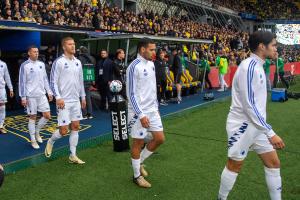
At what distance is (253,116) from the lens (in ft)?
11.6

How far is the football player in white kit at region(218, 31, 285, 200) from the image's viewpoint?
11.6 feet

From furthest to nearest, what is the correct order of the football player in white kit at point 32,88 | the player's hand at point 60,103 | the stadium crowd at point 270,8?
the stadium crowd at point 270,8, the football player in white kit at point 32,88, the player's hand at point 60,103

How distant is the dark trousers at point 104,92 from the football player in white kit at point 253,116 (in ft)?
22.9

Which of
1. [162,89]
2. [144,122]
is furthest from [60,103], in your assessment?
[162,89]

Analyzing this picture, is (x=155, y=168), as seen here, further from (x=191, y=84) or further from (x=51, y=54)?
(x=191, y=84)

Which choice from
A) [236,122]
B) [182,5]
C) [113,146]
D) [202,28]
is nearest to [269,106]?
[113,146]

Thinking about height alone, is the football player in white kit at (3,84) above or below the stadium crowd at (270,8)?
below

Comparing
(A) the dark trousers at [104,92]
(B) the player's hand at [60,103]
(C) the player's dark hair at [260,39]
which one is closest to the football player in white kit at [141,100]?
Result: (B) the player's hand at [60,103]

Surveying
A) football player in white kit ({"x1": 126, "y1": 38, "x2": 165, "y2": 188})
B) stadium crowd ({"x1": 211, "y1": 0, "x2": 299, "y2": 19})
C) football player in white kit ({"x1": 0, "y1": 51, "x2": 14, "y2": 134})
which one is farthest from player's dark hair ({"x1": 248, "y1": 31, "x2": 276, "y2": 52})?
stadium crowd ({"x1": 211, "y1": 0, "x2": 299, "y2": 19})

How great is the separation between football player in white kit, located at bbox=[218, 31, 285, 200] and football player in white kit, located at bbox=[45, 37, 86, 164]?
9.49 feet

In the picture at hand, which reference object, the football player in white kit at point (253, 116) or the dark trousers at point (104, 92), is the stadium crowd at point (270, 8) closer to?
the dark trousers at point (104, 92)

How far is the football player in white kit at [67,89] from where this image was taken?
225 inches

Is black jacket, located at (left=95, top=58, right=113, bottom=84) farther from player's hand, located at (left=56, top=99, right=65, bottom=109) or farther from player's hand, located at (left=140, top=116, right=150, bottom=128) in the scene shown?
player's hand, located at (left=140, top=116, right=150, bottom=128)

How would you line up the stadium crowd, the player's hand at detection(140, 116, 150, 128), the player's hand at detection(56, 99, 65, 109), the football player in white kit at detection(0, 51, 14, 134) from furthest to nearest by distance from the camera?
the stadium crowd, the football player in white kit at detection(0, 51, 14, 134), the player's hand at detection(56, 99, 65, 109), the player's hand at detection(140, 116, 150, 128)
